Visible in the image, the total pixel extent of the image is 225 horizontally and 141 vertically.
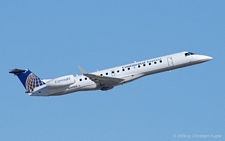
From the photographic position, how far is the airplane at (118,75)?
37594 mm

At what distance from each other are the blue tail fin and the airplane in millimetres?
1046

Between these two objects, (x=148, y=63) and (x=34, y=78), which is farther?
(x=34, y=78)

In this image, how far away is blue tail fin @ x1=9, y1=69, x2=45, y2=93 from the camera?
39.7 m

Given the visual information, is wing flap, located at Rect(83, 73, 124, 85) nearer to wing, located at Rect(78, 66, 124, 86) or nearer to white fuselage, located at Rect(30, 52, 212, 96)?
wing, located at Rect(78, 66, 124, 86)

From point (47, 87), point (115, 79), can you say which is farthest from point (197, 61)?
point (47, 87)

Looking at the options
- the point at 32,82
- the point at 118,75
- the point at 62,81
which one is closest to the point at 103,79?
the point at 118,75

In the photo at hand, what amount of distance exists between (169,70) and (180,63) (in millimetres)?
1062

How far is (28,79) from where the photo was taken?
40.1 meters

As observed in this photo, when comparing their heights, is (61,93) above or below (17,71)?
below

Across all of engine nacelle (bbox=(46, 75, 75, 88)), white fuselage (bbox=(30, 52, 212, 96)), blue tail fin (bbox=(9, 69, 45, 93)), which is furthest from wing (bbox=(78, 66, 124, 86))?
blue tail fin (bbox=(9, 69, 45, 93))

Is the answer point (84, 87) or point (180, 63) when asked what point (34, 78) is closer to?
point (84, 87)

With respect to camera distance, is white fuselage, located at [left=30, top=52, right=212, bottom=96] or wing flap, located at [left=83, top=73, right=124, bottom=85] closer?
wing flap, located at [left=83, top=73, right=124, bottom=85]

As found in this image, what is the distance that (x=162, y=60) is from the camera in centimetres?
3772

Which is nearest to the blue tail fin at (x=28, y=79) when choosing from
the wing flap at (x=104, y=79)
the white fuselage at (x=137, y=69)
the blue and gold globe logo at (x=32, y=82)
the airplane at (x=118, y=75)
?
the blue and gold globe logo at (x=32, y=82)
